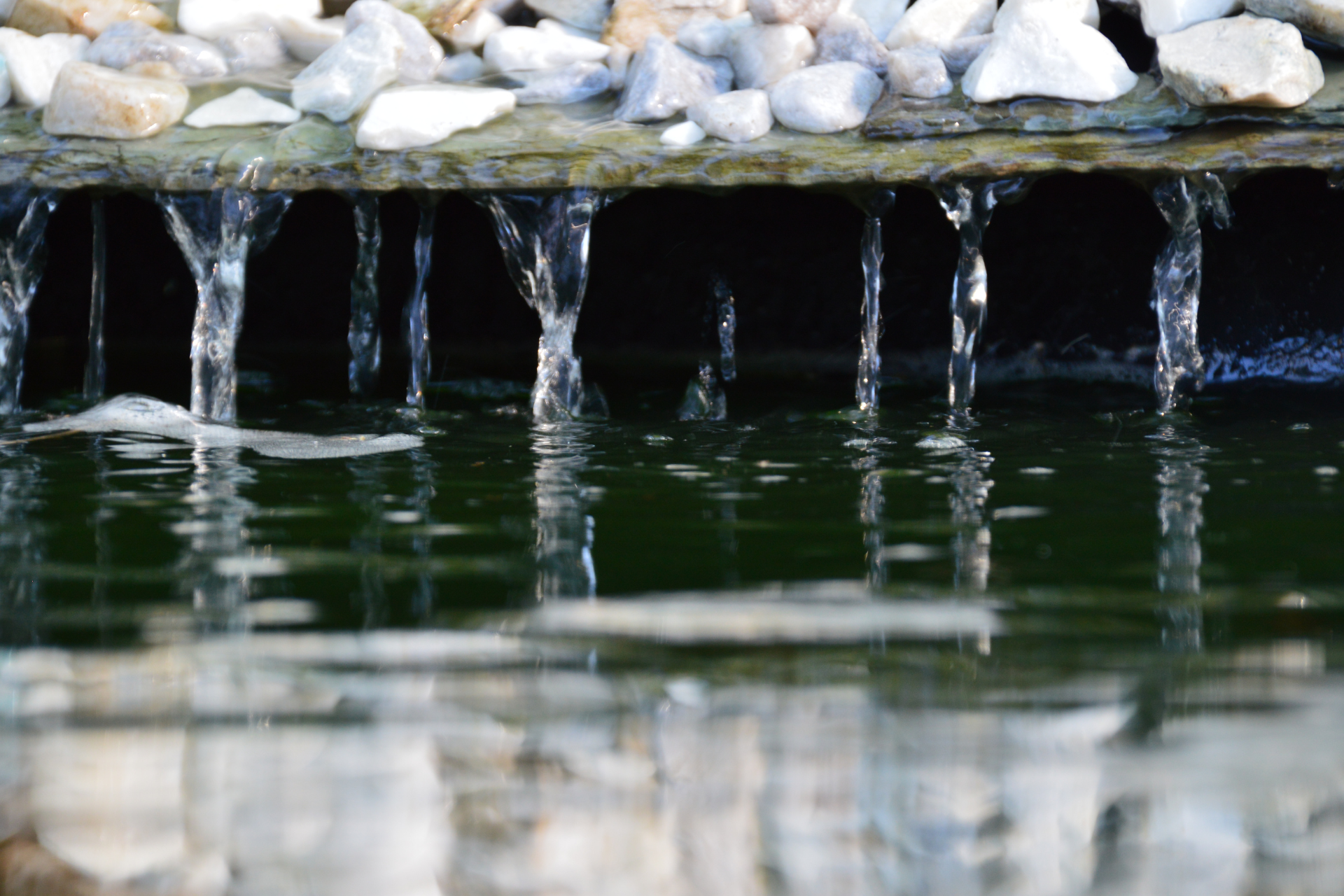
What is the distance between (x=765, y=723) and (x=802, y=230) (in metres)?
3.68

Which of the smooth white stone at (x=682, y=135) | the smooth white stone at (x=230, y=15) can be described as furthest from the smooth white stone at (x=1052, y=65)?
the smooth white stone at (x=230, y=15)

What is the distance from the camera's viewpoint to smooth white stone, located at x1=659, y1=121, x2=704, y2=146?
129 inches

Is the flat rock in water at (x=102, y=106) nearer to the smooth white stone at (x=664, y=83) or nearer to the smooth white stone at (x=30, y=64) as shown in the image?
the smooth white stone at (x=30, y=64)

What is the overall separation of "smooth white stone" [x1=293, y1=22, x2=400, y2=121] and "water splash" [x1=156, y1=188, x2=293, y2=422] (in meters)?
0.30

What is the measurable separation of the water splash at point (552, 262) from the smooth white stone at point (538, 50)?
53 centimetres

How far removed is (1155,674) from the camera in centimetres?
115

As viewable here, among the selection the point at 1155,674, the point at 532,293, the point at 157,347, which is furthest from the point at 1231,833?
the point at 157,347

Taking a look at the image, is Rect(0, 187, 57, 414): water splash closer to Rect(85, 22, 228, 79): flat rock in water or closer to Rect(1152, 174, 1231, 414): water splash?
Rect(85, 22, 228, 79): flat rock in water

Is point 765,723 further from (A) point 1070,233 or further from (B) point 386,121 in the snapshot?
(A) point 1070,233

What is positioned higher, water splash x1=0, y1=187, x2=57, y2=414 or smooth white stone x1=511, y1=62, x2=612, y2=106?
smooth white stone x1=511, y1=62, x2=612, y2=106

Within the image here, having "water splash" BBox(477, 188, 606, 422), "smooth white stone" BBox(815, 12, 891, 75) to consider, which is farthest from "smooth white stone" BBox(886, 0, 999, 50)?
"water splash" BBox(477, 188, 606, 422)

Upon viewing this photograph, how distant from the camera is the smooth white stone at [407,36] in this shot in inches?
147

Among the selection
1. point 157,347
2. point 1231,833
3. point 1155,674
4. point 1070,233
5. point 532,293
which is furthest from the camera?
point 157,347

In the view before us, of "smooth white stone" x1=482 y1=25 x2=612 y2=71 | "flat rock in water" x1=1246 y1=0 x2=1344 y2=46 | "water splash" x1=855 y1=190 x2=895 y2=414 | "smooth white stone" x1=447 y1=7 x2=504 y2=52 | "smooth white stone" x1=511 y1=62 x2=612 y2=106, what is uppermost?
"smooth white stone" x1=447 y1=7 x2=504 y2=52
